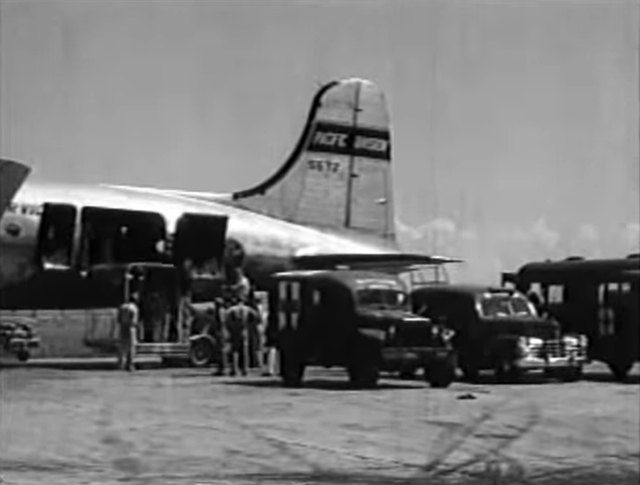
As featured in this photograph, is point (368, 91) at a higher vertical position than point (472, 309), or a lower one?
higher

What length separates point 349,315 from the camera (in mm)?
12961

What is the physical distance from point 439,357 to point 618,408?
92.8 inches

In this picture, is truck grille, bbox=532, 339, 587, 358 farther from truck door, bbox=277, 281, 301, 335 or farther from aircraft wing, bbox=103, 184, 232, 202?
aircraft wing, bbox=103, 184, 232, 202

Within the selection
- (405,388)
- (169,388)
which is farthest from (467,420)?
(169,388)

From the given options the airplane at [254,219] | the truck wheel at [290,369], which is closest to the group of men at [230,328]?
the truck wheel at [290,369]

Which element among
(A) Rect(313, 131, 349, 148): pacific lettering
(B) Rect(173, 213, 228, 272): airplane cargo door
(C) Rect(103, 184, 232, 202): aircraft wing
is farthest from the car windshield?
(A) Rect(313, 131, 349, 148): pacific lettering

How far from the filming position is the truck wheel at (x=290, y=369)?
12.9m

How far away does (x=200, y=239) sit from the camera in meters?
17.3

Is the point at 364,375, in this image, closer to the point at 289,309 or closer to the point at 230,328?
the point at 289,309

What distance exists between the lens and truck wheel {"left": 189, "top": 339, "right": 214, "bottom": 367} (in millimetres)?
14648

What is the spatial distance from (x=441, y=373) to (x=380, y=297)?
5.29ft

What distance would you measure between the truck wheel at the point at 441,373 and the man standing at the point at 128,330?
4.05 metres

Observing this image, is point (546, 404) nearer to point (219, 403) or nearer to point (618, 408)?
point (618, 408)

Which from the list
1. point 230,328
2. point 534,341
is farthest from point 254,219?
point 534,341
